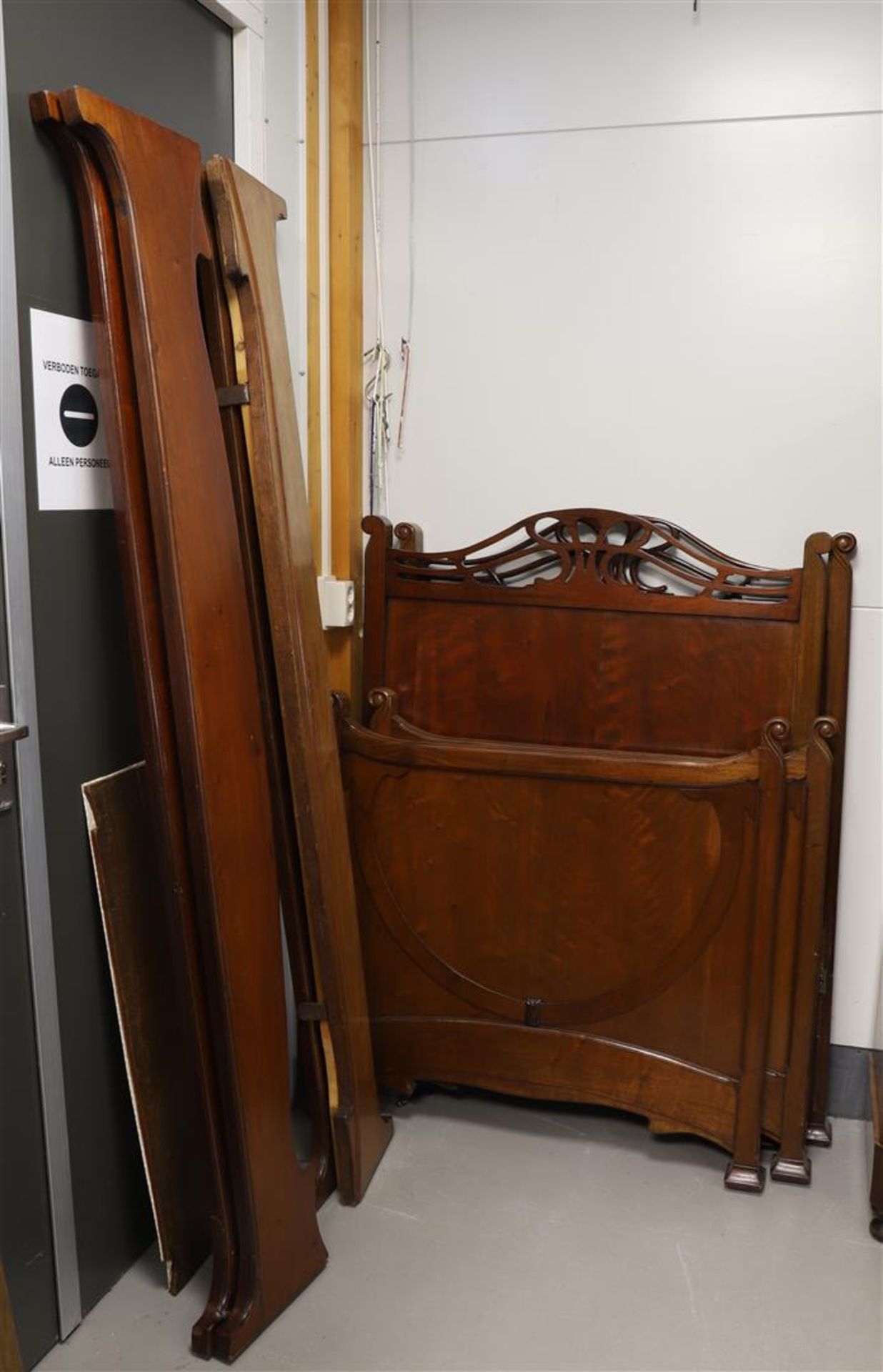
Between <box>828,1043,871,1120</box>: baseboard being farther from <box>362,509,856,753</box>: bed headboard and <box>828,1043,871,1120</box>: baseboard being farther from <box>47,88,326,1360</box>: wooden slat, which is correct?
<box>47,88,326,1360</box>: wooden slat

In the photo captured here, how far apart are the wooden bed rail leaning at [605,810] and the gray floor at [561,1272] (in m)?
0.13

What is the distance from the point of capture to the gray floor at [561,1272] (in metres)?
1.85

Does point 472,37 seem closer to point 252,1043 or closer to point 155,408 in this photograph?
point 155,408

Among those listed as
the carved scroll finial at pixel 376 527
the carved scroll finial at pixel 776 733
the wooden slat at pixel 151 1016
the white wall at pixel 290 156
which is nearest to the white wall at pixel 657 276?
the carved scroll finial at pixel 376 527

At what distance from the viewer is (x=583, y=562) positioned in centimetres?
246

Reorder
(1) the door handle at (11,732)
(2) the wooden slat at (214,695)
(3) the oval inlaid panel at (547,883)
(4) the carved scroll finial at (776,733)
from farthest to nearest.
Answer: (3) the oval inlaid panel at (547,883)
(4) the carved scroll finial at (776,733)
(2) the wooden slat at (214,695)
(1) the door handle at (11,732)

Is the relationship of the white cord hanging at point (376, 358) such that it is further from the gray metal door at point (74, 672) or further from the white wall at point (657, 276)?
the gray metal door at point (74, 672)

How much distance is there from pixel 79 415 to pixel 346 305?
0.94 metres

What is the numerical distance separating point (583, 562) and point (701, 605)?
263mm

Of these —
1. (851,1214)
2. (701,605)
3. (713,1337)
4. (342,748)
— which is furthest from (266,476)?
(851,1214)

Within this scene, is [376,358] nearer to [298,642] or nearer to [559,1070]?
[298,642]

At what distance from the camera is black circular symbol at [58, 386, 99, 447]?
68.7 inches

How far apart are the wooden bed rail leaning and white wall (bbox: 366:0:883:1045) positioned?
0.37 ft

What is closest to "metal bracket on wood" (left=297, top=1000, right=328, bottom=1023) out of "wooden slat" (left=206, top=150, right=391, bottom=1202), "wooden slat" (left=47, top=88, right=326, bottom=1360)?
"wooden slat" (left=206, top=150, right=391, bottom=1202)
